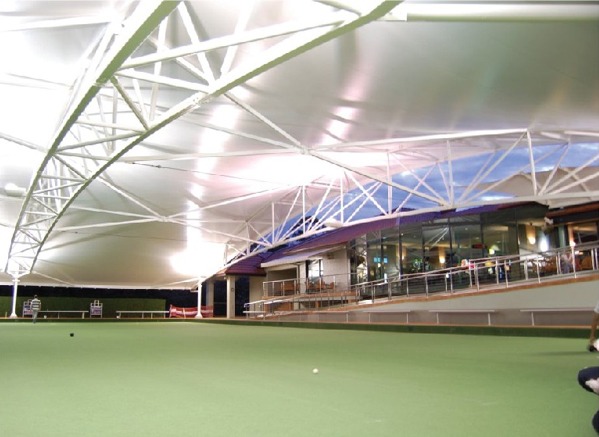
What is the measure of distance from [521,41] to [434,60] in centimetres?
118

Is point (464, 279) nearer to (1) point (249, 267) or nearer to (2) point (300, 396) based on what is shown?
(2) point (300, 396)

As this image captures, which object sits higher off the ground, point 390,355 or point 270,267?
point 270,267

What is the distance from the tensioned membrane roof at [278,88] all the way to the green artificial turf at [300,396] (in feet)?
10.7

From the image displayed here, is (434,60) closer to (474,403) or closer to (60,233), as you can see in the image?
(474,403)

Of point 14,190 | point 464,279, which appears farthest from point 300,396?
point 464,279

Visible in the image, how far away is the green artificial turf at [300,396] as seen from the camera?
9.48 feet

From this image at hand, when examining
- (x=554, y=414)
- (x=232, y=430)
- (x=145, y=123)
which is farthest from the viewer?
(x=145, y=123)

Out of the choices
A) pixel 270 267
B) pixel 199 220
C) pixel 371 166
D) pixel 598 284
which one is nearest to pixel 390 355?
pixel 598 284

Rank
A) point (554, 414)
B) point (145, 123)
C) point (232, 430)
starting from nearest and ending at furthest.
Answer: point (232, 430) < point (554, 414) < point (145, 123)

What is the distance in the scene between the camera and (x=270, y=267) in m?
32.4

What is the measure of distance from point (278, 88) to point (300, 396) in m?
6.06

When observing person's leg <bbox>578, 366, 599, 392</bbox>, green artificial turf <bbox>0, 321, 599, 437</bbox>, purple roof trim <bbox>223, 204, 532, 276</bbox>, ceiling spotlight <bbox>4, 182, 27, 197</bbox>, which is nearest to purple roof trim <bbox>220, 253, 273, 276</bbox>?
purple roof trim <bbox>223, 204, 532, 276</bbox>

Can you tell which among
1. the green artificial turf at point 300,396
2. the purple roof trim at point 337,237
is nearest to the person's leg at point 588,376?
the green artificial turf at point 300,396

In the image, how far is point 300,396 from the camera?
153 inches
